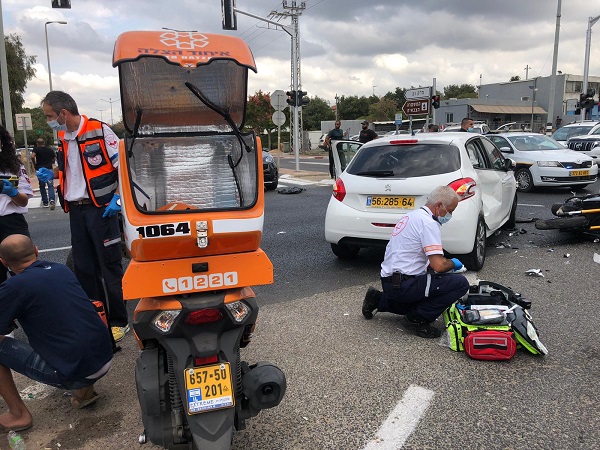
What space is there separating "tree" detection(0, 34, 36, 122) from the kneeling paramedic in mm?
44134

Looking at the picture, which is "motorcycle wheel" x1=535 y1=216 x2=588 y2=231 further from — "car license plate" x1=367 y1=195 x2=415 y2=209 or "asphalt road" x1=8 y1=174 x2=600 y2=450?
"car license plate" x1=367 y1=195 x2=415 y2=209

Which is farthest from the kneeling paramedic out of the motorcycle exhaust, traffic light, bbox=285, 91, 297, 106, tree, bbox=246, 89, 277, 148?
tree, bbox=246, 89, 277, 148

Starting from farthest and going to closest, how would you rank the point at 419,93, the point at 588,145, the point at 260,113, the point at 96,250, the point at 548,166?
1. the point at 260,113
2. the point at 419,93
3. the point at 588,145
4. the point at 548,166
5. the point at 96,250

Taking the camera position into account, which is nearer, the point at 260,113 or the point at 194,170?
the point at 194,170

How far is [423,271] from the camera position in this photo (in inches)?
169

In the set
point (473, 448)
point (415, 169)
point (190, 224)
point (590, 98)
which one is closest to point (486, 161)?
point (415, 169)

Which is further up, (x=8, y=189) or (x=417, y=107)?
(x=417, y=107)

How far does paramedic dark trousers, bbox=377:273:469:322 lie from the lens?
163 inches

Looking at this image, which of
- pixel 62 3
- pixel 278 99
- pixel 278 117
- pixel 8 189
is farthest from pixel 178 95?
pixel 278 99

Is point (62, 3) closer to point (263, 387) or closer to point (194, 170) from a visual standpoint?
point (194, 170)

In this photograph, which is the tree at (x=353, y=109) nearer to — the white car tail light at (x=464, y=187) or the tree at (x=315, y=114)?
the tree at (x=315, y=114)

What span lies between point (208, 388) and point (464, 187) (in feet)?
13.7

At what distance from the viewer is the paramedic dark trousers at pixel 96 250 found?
4.07m

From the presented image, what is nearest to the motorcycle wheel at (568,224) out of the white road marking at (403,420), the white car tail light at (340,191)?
the white car tail light at (340,191)
